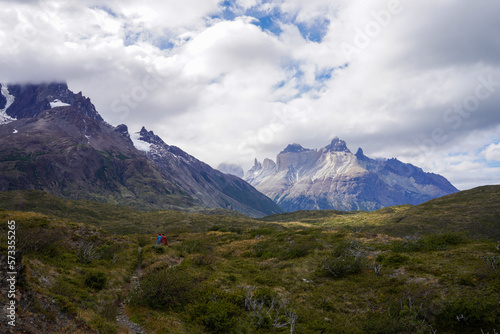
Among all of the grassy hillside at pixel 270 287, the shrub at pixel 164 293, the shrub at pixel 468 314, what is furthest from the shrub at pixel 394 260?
the shrub at pixel 164 293

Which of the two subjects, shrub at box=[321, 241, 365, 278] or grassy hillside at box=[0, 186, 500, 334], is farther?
shrub at box=[321, 241, 365, 278]

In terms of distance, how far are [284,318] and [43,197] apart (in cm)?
17389

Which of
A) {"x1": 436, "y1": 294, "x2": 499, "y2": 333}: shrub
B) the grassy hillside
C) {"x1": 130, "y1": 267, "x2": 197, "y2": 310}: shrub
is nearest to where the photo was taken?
{"x1": 436, "y1": 294, "x2": 499, "y2": 333}: shrub

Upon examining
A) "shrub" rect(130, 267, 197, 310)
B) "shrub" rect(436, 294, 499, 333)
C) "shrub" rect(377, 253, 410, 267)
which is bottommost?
"shrub" rect(130, 267, 197, 310)

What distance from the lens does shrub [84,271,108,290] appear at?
17203mm

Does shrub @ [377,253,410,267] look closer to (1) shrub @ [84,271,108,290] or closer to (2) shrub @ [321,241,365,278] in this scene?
(2) shrub @ [321,241,365,278]

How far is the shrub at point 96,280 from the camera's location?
17.2 meters

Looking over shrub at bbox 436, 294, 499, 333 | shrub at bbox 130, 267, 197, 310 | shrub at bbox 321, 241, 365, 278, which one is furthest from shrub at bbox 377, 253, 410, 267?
shrub at bbox 130, 267, 197, 310

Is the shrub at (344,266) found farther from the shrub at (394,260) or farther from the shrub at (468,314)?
the shrub at (468,314)

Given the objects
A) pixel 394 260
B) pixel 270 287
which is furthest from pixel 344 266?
pixel 270 287


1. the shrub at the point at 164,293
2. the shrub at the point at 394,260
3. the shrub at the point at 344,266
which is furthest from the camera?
the shrub at the point at 344,266

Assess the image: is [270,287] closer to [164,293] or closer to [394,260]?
[164,293]

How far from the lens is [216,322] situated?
1316 cm

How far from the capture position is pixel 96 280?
17.9m
